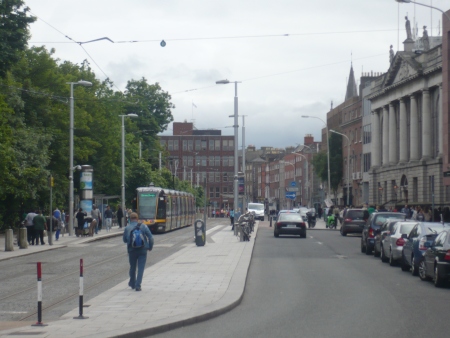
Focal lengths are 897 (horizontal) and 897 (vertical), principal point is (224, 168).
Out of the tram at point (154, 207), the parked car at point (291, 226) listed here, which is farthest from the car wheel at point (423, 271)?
the tram at point (154, 207)

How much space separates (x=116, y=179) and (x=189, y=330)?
66.4m

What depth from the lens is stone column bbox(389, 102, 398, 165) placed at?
287 feet

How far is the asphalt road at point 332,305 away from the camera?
12.7m

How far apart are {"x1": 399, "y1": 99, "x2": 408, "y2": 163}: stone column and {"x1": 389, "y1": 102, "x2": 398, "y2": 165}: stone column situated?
252 centimetres

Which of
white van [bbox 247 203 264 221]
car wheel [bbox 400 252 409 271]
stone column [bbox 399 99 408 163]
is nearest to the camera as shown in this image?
car wheel [bbox 400 252 409 271]

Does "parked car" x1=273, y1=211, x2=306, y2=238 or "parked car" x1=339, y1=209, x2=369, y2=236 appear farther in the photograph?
"parked car" x1=339, y1=209, x2=369, y2=236

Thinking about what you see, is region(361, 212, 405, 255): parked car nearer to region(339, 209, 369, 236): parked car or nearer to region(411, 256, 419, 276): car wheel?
region(411, 256, 419, 276): car wheel

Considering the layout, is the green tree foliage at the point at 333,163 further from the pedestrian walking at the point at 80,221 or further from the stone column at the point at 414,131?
the pedestrian walking at the point at 80,221

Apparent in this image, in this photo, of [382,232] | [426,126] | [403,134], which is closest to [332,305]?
[382,232]

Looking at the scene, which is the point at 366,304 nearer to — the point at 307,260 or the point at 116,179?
the point at 307,260

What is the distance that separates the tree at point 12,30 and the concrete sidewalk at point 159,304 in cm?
1648

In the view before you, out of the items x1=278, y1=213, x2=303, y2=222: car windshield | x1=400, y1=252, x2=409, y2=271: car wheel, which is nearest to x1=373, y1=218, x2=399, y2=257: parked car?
x1=400, y1=252, x2=409, y2=271: car wheel

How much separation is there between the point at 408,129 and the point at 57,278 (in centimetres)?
6520

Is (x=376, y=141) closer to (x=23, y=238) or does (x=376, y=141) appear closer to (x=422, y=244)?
(x=23, y=238)
